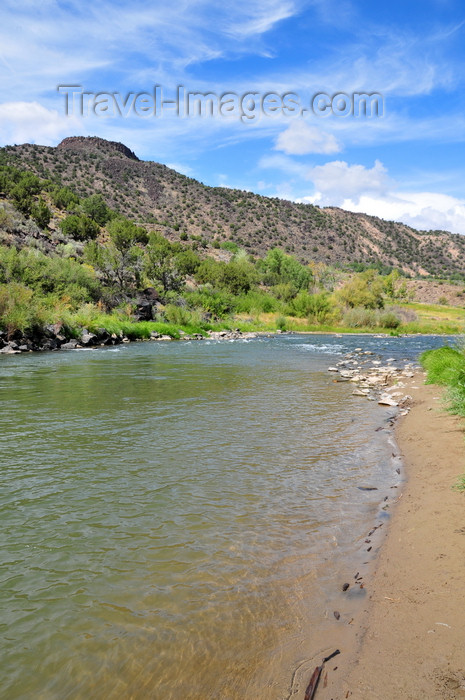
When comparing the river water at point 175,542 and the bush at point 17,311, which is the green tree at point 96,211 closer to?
the bush at point 17,311

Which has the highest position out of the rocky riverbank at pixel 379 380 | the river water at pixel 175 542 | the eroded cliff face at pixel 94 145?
the eroded cliff face at pixel 94 145

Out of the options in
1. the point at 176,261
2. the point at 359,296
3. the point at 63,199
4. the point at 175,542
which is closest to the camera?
the point at 175,542

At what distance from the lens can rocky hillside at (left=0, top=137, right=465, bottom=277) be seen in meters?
90.7

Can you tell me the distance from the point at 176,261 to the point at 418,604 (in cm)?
5157

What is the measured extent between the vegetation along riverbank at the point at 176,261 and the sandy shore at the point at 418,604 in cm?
1051

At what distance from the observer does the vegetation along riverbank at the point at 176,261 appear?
30594 millimetres

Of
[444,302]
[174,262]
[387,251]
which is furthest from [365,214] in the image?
[174,262]

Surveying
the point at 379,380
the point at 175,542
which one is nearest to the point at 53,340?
the point at 379,380

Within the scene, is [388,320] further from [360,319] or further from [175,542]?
[175,542]

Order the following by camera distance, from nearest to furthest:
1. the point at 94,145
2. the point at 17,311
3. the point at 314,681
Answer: the point at 314,681
the point at 17,311
the point at 94,145

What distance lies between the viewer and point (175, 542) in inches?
173

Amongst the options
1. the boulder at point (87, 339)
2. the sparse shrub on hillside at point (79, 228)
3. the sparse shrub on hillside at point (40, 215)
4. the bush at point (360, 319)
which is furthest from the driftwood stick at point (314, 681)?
the sparse shrub on hillside at point (79, 228)

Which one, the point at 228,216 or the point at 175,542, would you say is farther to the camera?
the point at 228,216

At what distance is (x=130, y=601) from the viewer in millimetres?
3484
